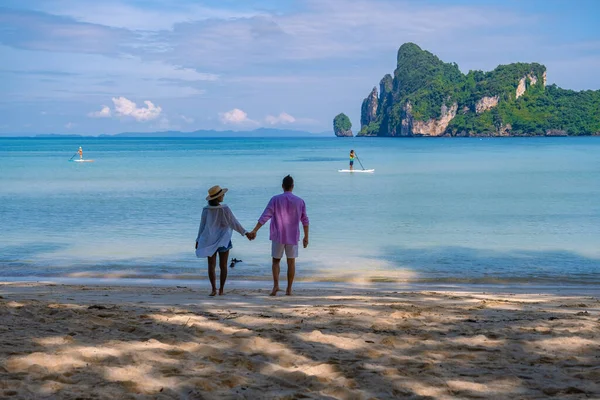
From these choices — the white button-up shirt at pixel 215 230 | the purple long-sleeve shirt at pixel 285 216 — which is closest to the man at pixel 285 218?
the purple long-sleeve shirt at pixel 285 216

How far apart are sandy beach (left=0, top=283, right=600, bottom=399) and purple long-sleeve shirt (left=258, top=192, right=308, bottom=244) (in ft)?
3.21

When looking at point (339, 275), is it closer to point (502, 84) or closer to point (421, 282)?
point (421, 282)

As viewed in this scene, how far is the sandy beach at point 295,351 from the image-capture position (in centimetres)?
426

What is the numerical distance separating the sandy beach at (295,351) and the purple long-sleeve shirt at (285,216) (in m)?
0.98

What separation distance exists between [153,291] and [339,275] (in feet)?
11.8

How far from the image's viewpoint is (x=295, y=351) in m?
5.07

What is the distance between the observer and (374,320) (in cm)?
629

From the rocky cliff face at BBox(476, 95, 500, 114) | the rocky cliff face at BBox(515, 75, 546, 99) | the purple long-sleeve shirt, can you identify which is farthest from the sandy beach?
the rocky cliff face at BBox(515, 75, 546, 99)

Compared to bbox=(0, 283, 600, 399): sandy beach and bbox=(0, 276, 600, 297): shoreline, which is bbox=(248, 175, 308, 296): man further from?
bbox=(0, 276, 600, 297): shoreline

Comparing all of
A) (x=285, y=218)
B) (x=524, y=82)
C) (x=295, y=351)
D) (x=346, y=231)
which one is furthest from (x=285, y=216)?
(x=524, y=82)

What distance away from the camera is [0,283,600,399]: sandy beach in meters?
4.26

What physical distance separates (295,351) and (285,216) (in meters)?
3.20

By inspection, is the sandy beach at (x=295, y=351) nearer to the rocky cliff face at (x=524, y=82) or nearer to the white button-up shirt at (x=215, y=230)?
the white button-up shirt at (x=215, y=230)

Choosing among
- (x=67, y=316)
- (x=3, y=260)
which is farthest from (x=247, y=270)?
(x=67, y=316)
